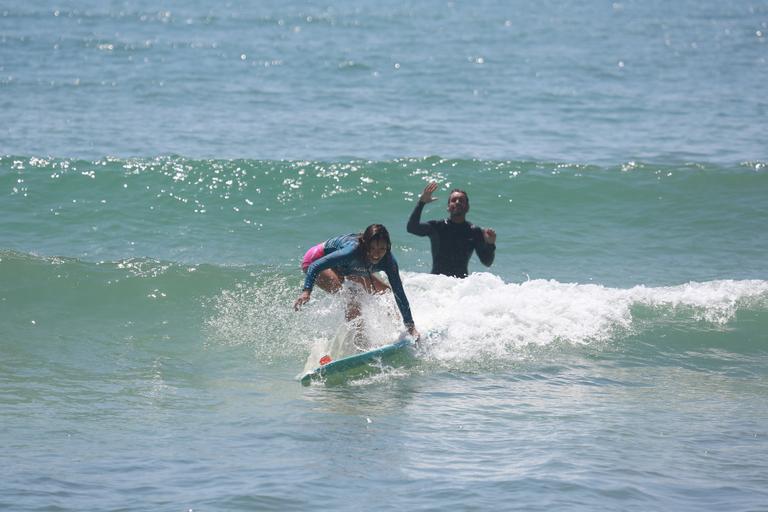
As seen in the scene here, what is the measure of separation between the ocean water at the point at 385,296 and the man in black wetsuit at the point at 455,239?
566 mm

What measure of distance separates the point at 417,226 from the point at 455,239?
0.49 m

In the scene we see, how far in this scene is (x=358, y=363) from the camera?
31.6 ft

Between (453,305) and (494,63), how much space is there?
61.4ft

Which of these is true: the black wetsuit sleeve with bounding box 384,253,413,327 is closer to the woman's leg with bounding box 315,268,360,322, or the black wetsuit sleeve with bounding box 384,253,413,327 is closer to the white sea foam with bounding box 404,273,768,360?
the woman's leg with bounding box 315,268,360,322

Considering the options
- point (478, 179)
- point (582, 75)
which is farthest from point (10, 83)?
point (582, 75)

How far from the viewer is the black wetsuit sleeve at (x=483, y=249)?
417 inches

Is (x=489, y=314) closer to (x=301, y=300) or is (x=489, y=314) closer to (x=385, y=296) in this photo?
(x=385, y=296)

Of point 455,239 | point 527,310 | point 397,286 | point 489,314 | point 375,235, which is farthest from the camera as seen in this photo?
point 527,310

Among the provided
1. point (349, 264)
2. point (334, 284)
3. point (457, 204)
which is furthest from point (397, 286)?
point (457, 204)

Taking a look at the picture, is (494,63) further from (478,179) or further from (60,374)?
(60,374)

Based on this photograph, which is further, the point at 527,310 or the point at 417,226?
the point at 527,310

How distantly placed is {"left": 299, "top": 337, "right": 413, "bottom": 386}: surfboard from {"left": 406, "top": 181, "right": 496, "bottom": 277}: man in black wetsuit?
1317 mm

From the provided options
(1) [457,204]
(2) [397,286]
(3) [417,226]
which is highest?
(1) [457,204]

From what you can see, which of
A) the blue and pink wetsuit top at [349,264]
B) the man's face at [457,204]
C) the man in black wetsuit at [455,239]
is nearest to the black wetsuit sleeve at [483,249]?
the man in black wetsuit at [455,239]
